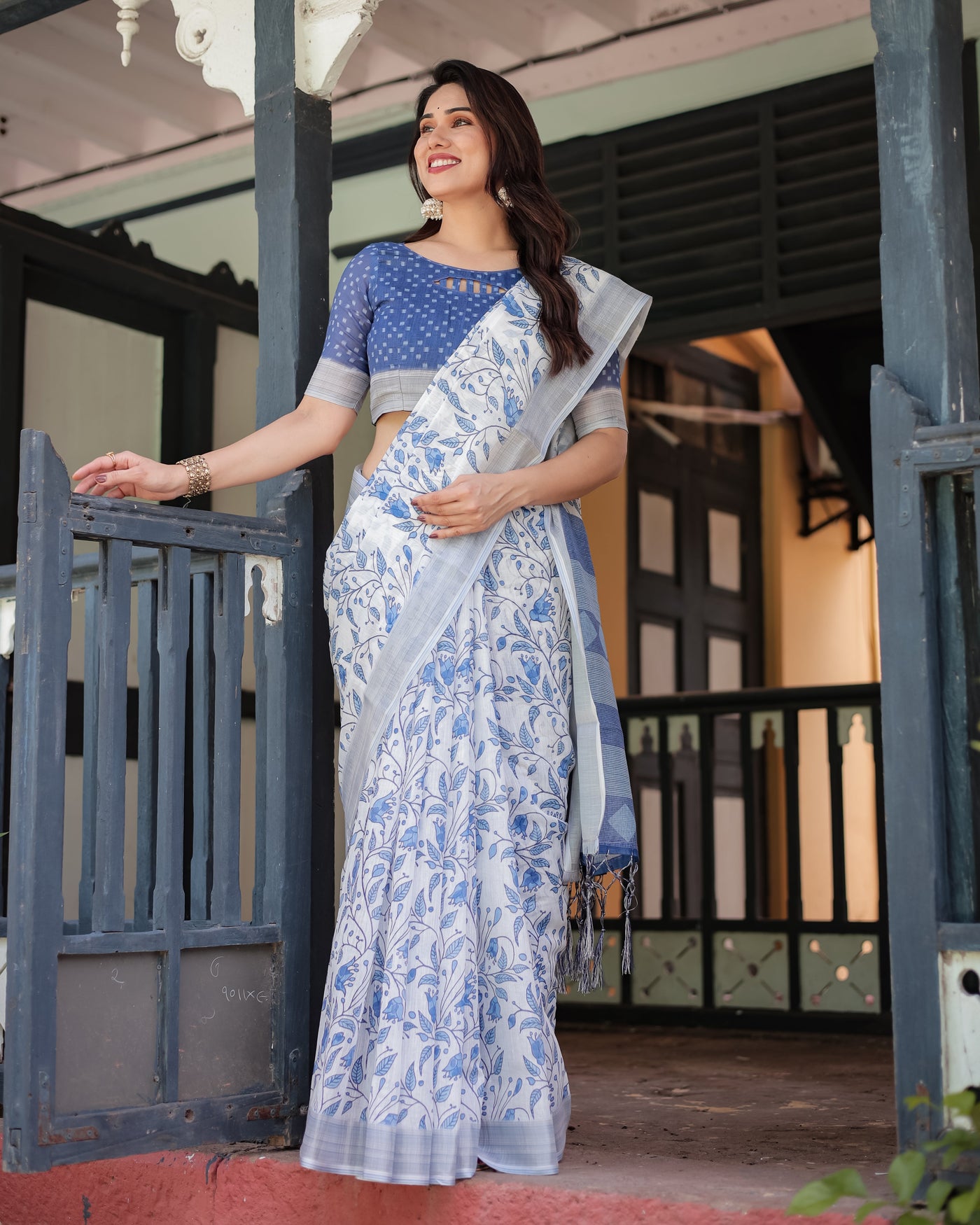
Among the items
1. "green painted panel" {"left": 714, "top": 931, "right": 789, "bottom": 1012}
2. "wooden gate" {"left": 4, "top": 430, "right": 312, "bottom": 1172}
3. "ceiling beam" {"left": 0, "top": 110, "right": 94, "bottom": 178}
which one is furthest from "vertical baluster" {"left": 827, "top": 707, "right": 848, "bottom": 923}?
"ceiling beam" {"left": 0, "top": 110, "right": 94, "bottom": 178}

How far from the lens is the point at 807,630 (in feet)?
31.4

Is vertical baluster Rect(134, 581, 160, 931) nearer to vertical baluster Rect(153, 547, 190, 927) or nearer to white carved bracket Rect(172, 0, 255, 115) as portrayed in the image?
vertical baluster Rect(153, 547, 190, 927)

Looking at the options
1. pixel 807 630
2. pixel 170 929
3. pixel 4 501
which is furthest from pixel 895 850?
pixel 807 630

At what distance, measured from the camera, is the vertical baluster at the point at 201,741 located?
Result: 2.66 m

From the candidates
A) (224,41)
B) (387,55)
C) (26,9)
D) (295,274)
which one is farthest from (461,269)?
(387,55)

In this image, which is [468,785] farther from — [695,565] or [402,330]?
[695,565]

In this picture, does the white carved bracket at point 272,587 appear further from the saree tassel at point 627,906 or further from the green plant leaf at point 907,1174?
the green plant leaf at point 907,1174

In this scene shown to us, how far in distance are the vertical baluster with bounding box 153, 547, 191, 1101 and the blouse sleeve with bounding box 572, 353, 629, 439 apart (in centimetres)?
70

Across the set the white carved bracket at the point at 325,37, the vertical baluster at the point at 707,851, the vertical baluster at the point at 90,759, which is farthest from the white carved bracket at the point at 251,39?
the vertical baluster at the point at 707,851

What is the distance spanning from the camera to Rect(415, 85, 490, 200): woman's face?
2707 mm

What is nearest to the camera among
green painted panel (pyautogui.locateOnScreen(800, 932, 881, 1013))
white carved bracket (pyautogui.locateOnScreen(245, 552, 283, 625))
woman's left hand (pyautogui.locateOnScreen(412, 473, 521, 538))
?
woman's left hand (pyautogui.locateOnScreen(412, 473, 521, 538))

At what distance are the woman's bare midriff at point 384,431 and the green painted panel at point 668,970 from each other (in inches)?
125

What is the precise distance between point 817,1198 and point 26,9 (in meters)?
2.97

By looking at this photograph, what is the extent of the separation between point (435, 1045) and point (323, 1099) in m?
0.20
